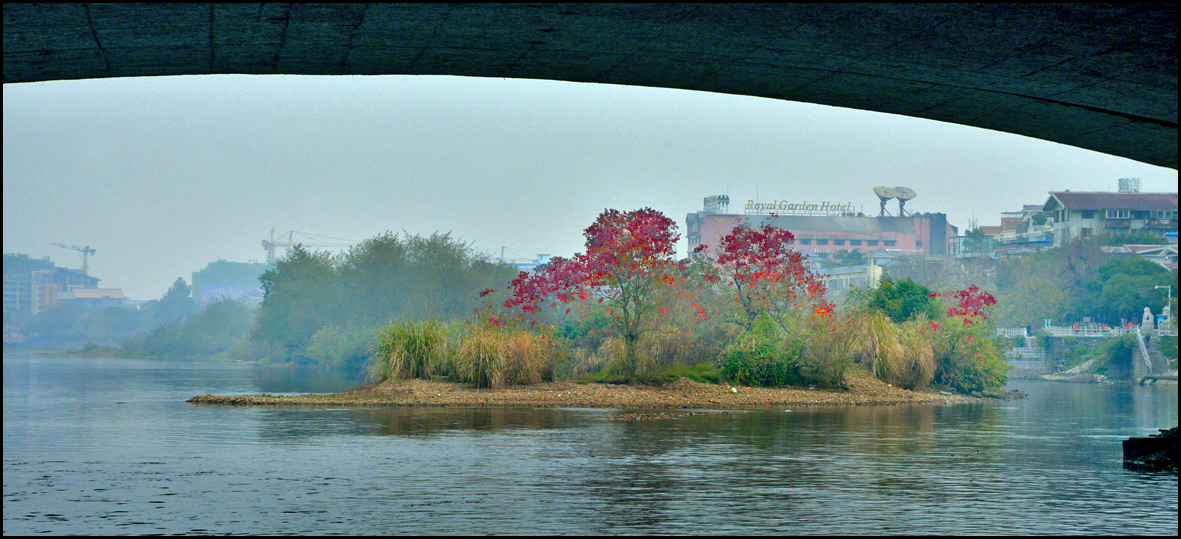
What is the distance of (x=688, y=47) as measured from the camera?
8.06 meters

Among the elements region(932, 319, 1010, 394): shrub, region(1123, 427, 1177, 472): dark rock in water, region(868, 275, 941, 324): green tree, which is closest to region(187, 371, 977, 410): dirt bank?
region(932, 319, 1010, 394): shrub

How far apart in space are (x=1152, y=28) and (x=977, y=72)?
1.49 metres

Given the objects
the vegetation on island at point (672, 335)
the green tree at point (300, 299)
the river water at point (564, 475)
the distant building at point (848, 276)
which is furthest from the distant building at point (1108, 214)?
the river water at point (564, 475)

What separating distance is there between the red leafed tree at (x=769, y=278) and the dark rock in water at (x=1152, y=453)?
13580 mm

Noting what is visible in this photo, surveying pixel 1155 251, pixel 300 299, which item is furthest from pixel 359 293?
pixel 1155 251

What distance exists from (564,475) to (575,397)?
11208mm

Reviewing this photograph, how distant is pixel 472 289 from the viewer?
2142 inches

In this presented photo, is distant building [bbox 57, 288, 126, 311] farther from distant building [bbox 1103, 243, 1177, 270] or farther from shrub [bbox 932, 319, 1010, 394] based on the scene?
shrub [bbox 932, 319, 1010, 394]

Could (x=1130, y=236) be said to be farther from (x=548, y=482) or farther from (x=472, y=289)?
(x=548, y=482)

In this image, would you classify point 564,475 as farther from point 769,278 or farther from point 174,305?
point 174,305

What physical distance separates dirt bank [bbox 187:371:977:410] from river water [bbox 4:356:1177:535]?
78.8 inches

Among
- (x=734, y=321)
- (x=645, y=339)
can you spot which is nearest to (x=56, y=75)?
(x=645, y=339)

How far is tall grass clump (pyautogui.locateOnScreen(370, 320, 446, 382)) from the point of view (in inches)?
911

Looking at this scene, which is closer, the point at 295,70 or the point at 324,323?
the point at 295,70
